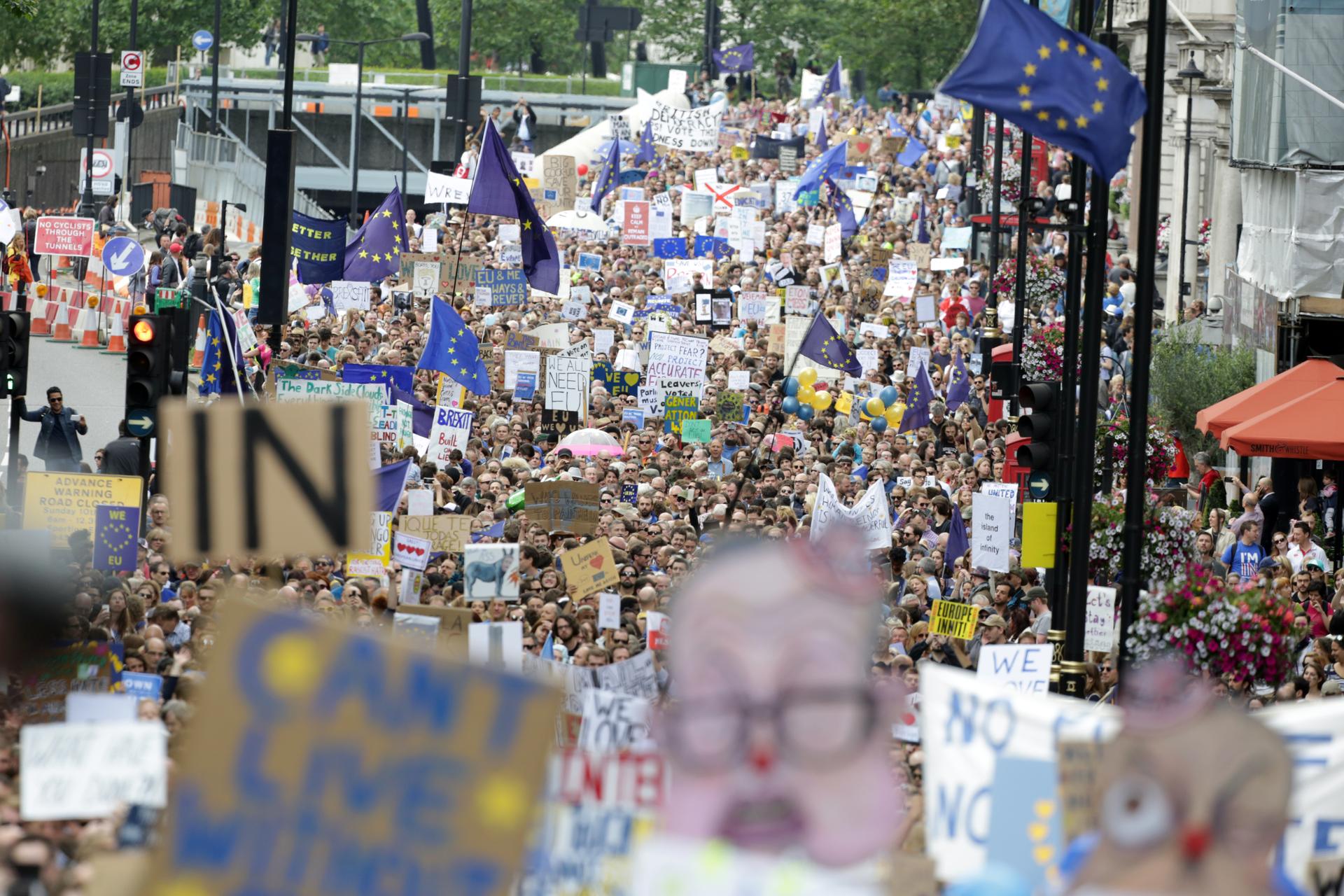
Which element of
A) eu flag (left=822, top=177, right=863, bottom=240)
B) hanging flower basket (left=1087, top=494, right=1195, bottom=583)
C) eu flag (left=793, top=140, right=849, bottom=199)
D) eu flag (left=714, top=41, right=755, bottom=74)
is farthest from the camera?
eu flag (left=714, top=41, right=755, bottom=74)

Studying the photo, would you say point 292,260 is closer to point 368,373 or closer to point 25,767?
point 368,373

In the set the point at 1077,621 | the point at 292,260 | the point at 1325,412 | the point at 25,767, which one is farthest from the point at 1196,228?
the point at 25,767

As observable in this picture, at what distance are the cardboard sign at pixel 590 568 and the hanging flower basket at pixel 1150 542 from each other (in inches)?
139

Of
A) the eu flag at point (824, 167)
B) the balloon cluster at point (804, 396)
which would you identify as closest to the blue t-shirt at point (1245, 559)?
the balloon cluster at point (804, 396)

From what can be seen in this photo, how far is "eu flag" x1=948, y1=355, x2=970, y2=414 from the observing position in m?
28.4

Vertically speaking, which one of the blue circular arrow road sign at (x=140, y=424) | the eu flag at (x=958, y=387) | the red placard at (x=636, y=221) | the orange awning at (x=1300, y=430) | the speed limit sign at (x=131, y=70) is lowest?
the blue circular arrow road sign at (x=140, y=424)

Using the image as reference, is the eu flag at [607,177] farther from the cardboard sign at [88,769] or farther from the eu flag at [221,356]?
the cardboard sign at [88,769]

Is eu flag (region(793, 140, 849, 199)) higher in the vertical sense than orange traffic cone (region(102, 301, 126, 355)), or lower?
higher

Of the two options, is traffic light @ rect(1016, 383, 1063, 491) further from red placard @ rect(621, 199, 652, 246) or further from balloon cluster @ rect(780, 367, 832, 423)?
red placard @ rect(621, 199, 652, 246)

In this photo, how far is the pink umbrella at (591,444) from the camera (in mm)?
23062

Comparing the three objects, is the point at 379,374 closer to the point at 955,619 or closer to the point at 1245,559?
the point at 1245,559

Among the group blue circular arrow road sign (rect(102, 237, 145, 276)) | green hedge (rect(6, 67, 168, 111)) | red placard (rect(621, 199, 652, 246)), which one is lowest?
blue circular arrow road sign (rect(102, 237, 145, 276))

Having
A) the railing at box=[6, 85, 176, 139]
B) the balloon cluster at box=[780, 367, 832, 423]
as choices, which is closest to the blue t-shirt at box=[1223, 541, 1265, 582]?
the balloon cluster at box=[780, 367, 832, 423]

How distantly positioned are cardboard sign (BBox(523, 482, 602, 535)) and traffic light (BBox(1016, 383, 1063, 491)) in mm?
4147
